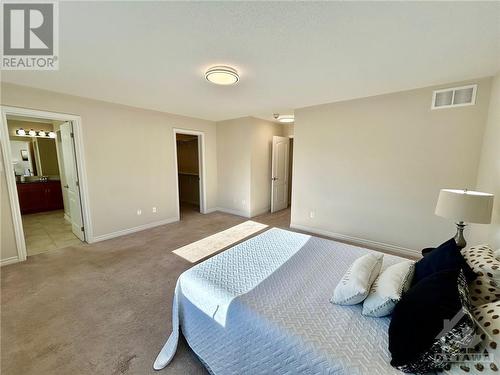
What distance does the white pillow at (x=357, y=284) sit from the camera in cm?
122

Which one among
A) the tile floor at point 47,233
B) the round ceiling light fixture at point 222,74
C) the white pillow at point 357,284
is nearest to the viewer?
the white pillow at point 357,284

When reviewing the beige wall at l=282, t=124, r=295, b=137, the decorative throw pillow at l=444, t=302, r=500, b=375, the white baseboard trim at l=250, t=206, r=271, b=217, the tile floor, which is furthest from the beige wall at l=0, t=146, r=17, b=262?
the beige wall at l=282, t=124, r=295, b=137

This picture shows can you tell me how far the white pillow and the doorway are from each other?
394cm

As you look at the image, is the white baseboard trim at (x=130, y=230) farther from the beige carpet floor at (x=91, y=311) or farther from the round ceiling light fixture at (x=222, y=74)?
the round ceiling light fixture at (x=222, y=74)

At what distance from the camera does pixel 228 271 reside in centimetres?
163

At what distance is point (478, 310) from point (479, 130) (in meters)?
2.66

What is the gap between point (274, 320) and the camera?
1.14 meters

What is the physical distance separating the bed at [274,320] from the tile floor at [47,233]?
3.27 metres

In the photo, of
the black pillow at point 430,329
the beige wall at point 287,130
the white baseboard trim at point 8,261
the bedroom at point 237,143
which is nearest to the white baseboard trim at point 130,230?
the bedroom at point 237,143

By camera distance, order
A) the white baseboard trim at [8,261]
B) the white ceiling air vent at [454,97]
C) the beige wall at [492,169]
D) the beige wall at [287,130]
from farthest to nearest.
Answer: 1. the beige wall at [287,130]
2. the white baseboard trim at [8,261]
3. the white ceiling air vent at [454,97]
4. the beige wall at [492,169]

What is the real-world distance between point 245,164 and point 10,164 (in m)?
3.88

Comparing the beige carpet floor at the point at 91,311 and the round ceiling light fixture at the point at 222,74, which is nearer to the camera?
the beige carpet floor at the point at 91,311

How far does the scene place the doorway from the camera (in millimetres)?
5281

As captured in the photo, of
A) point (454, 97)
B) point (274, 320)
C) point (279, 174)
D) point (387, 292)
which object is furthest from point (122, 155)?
point (454, 97)
